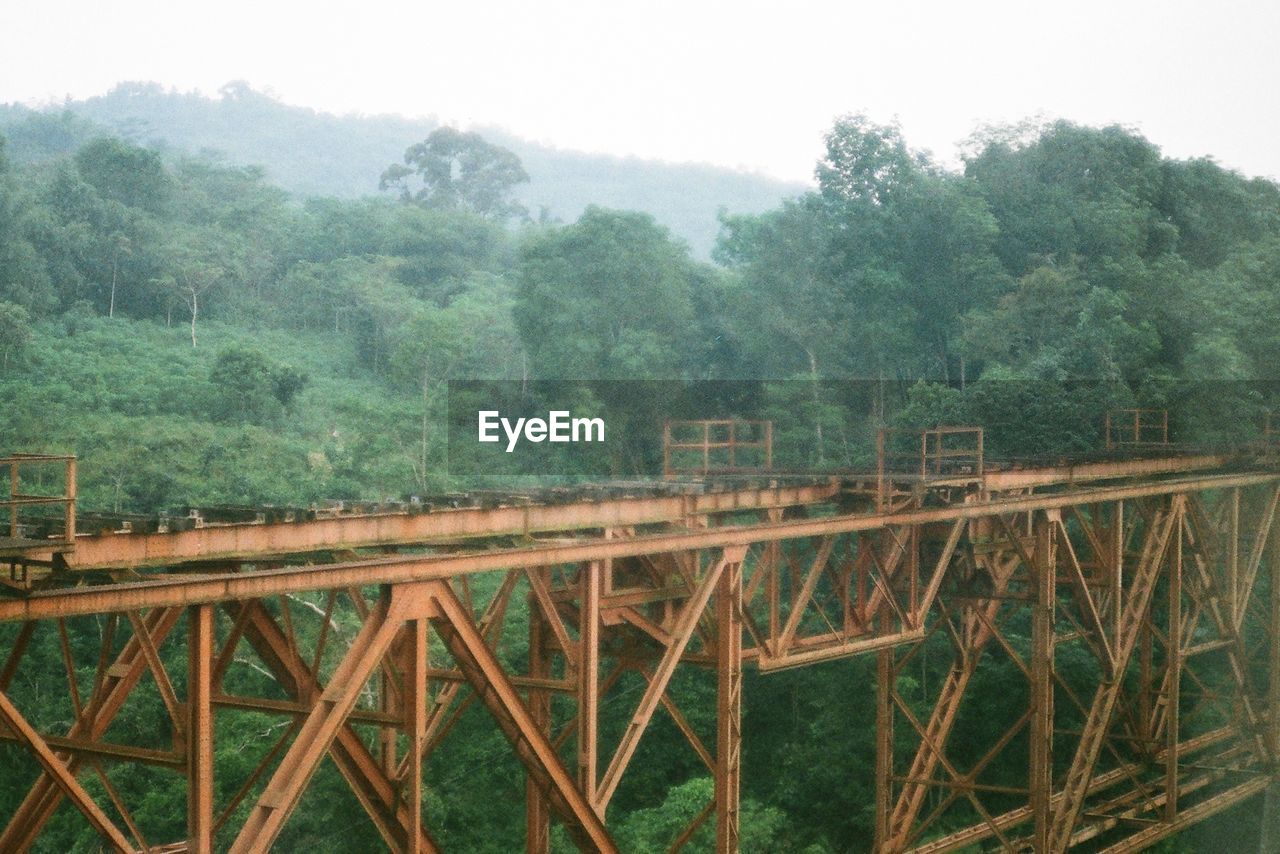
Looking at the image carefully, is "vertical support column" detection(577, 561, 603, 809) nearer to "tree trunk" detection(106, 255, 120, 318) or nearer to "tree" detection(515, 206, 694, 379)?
"tree" detection(515, 206, 694, 379)

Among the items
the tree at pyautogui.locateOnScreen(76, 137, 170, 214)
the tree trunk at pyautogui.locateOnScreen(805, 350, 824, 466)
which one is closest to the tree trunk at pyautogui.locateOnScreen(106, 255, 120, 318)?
the tree at pyautogui.locateOnScreen(76, 137, 170, 214)

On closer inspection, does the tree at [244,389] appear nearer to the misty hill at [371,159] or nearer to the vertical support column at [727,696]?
the vertical support column at [727,696]

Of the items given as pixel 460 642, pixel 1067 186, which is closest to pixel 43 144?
pixel 1067 186

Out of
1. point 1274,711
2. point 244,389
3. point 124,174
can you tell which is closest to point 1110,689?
point 1274,711

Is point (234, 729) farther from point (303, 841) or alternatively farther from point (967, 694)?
point (967, 694)

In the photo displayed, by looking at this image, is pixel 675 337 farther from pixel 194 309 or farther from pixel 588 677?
pixel 588 677
